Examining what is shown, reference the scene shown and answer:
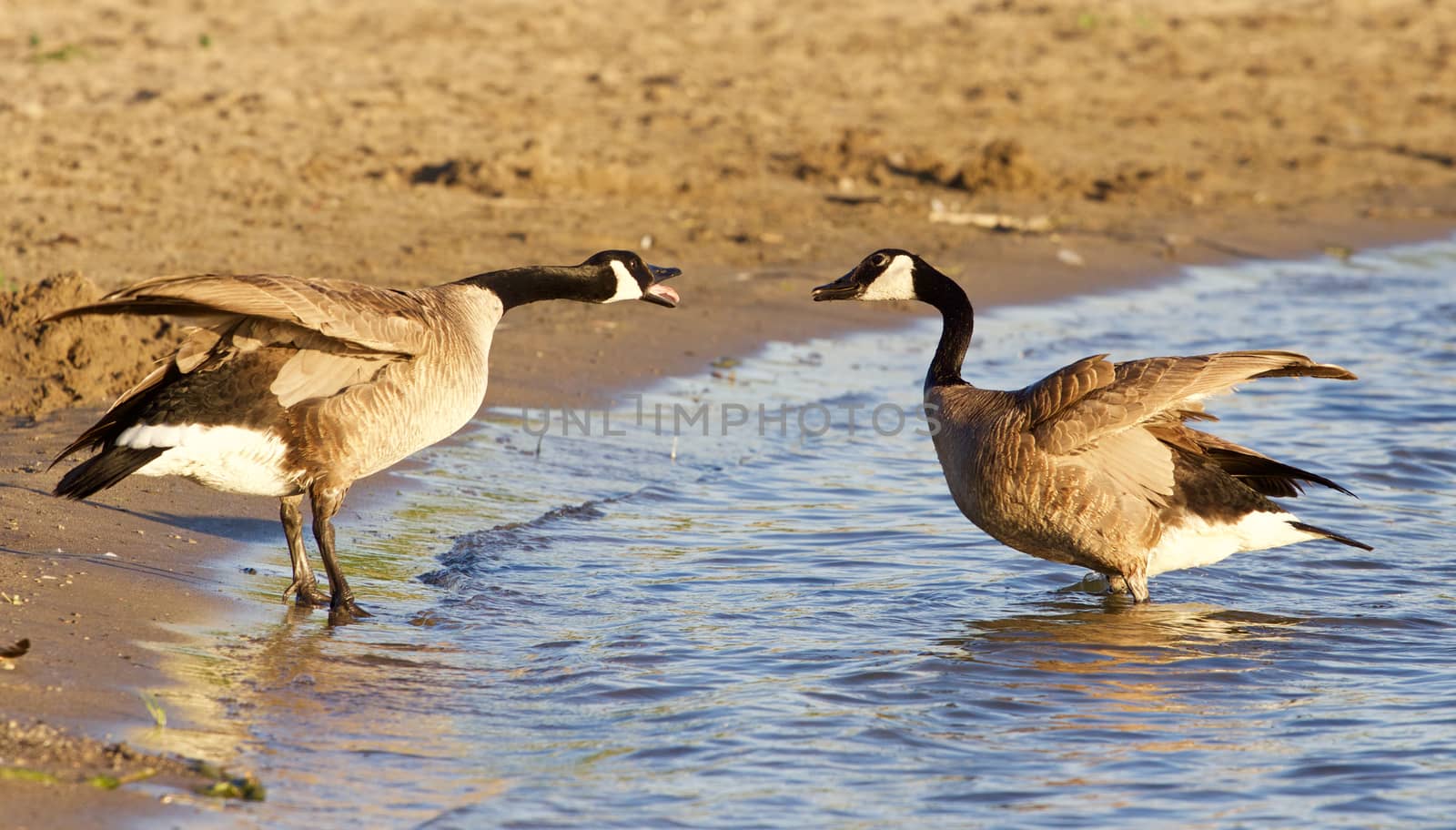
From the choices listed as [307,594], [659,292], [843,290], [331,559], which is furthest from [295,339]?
[843,290]

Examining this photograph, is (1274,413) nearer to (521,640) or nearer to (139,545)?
(521,640)

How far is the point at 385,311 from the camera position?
6125mm

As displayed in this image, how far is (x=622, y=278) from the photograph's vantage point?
23.6ft

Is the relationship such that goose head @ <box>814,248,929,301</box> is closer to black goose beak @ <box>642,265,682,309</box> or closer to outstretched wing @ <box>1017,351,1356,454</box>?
black goose beak @ <box>642,265,682,309</box>

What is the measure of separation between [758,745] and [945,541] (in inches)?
117

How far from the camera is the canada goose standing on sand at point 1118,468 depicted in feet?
21.5

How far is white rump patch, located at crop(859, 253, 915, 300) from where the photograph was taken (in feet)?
25.2

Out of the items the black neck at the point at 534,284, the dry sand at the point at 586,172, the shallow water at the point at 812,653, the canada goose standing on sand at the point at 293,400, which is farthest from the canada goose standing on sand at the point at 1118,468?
the dry sand at the point at 586,172

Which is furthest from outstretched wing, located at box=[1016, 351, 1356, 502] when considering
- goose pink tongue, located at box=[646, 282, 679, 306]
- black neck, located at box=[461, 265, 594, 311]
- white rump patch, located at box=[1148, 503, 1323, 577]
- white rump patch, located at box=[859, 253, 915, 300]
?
black neck, located at box=[461, 265, 594, 311]

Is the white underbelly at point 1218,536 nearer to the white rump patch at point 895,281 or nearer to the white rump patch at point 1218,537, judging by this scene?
the white rump patch at point 1218,537

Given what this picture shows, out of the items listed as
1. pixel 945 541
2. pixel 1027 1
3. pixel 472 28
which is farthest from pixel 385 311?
pixel 1027 1

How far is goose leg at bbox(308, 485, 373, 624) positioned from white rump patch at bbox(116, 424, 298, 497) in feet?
0.41

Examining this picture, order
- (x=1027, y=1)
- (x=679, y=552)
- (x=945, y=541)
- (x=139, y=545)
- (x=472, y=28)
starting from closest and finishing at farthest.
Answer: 1. (x=139, y=545)
2. (x=679, y=552)
3. (x=945, y=541)
4. (x=472, y=28)
5. (x=1027, y=1)

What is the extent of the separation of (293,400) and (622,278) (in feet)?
5.78
